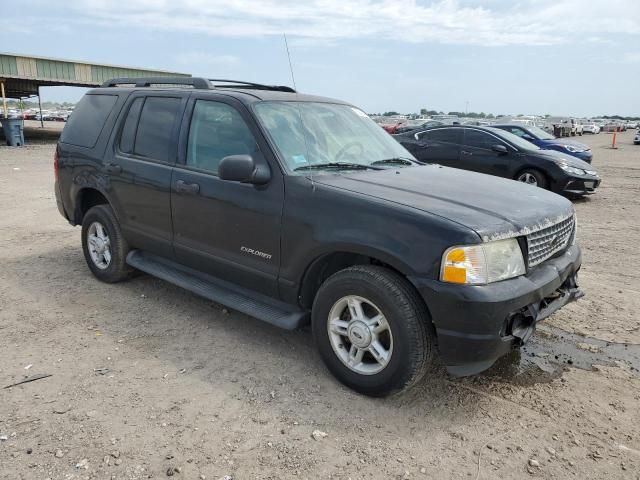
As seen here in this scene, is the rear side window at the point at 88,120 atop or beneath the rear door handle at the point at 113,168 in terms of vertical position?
atop

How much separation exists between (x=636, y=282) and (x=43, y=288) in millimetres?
6055

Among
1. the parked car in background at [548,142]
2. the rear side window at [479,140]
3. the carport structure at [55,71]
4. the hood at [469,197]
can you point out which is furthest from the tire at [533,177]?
the carport structure at [55,71]

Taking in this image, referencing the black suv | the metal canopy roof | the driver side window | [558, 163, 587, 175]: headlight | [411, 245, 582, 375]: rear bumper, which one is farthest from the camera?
the metal canopy roof

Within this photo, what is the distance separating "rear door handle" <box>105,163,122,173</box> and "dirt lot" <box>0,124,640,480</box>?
3.86 feet

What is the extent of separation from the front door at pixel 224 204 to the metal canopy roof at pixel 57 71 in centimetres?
2474

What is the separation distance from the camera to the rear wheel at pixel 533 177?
1066cm

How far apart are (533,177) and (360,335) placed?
8773 mm

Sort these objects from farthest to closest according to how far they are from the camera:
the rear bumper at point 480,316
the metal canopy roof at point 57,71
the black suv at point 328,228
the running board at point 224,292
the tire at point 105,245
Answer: the metal canopy roof at point 57,71 < the tire at point 105,245 < the running board at point 224,292 < the black suv at point 328,228 < the rear bumper at point 480,316

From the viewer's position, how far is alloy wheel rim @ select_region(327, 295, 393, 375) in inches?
126

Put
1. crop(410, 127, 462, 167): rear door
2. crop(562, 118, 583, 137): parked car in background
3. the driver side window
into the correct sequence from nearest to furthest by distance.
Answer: the driver side window → crop(410, 127, 462, 167): rear door → crop(562, 118, 583, 137): parked car in background

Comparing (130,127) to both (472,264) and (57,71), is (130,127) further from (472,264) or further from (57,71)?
(57,71)

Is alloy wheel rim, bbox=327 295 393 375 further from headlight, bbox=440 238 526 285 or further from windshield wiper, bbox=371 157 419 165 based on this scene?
windshield wiper, bbox=371 157 419 165

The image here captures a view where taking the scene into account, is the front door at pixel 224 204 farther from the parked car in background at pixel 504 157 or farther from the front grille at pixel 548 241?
the parked car in background at pixel 504 157

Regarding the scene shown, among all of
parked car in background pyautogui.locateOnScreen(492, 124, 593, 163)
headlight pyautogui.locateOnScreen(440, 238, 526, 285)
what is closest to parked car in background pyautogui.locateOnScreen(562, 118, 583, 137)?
Answer: parked car in background pyautogui.locateOnScreen(492, 124, 593, 163)
